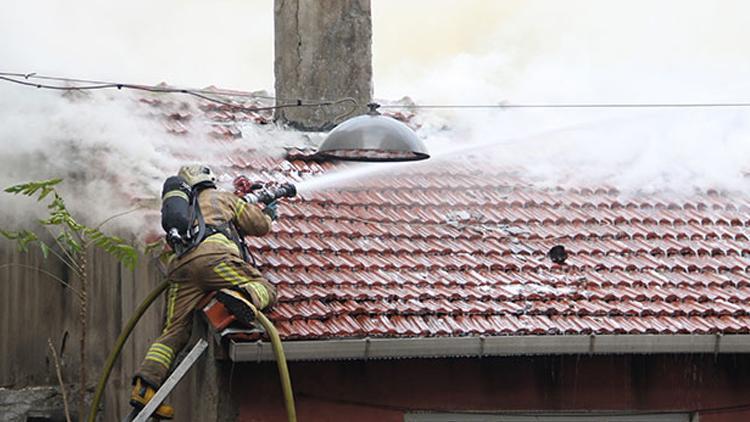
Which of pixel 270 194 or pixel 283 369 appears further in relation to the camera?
pixel 270 194

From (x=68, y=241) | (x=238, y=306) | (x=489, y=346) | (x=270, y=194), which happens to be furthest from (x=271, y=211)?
(x=489, y=346)

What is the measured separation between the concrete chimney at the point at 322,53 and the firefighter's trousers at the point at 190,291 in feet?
14.5

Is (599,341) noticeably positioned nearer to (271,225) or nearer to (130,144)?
(271,225)

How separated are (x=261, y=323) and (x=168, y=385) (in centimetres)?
74

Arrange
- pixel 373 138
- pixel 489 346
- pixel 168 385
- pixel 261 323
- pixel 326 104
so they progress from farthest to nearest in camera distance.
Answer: pixel 326 104
pixel 373 138
pixel 489 346
pixel 168 385
pixel 261 323

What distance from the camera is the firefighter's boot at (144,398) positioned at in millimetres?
A: 9508

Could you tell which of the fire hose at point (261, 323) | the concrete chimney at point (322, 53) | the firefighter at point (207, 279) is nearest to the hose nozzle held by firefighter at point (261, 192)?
the fire hose at point (261, 323)

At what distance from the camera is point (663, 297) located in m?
10.9

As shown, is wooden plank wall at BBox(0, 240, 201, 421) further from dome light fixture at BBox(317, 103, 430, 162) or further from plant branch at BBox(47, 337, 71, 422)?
dome light fixture at BBox(317, 103, 430, 162)

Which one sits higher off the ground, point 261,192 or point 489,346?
point 261,192

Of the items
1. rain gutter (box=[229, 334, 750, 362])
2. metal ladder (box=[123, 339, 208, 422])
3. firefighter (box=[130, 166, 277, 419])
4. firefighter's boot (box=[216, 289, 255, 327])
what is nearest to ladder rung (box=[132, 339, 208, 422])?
metal ladder (box=[123, 339, 208, 422])

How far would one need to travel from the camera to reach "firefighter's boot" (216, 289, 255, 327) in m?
9.34

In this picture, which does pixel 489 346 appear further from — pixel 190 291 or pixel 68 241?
pixel 68 241

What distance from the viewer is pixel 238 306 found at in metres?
9.35
